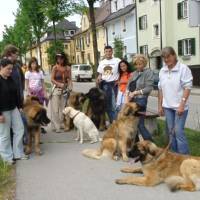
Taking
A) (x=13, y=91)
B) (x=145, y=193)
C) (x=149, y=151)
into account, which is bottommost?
(x=145, y=193)

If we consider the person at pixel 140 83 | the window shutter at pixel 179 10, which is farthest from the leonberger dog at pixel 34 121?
the window shutter at pixel 179 10

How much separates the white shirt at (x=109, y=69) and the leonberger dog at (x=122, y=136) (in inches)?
104

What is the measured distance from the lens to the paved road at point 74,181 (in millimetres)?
6117

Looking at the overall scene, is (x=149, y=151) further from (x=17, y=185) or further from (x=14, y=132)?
(x=14, y=132)

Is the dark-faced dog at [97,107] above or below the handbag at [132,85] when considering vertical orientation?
below

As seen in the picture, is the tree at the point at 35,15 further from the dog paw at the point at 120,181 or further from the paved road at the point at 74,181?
the dog paw at the point at 120,181

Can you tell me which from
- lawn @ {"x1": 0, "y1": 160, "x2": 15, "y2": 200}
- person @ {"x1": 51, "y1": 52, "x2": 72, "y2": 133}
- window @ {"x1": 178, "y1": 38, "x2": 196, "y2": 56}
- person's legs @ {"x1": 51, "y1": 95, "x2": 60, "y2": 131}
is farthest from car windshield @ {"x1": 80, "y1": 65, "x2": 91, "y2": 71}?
lawn @ {"x1": 0, "y1": 160, "x2": 15, "y2": 200}

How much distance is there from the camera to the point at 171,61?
715 cm

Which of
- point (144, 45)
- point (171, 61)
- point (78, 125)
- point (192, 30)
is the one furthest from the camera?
point (144, 45)

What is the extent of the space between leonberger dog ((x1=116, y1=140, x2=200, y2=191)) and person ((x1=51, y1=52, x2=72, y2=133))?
534 cm

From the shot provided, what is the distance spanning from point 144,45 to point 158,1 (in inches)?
237

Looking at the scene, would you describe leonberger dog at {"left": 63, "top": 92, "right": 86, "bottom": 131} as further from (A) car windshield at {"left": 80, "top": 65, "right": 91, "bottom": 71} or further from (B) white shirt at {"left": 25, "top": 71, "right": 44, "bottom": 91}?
(A) car windshield at {"left": 80, "top": 65, "right": 91, "bottom": 71}

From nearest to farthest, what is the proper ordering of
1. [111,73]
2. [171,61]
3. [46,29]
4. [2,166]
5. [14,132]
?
[171,61] → [2,166] → [14,132] → [111,73] → [46,29]

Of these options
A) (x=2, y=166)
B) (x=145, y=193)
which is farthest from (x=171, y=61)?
(x=2, y=166)
